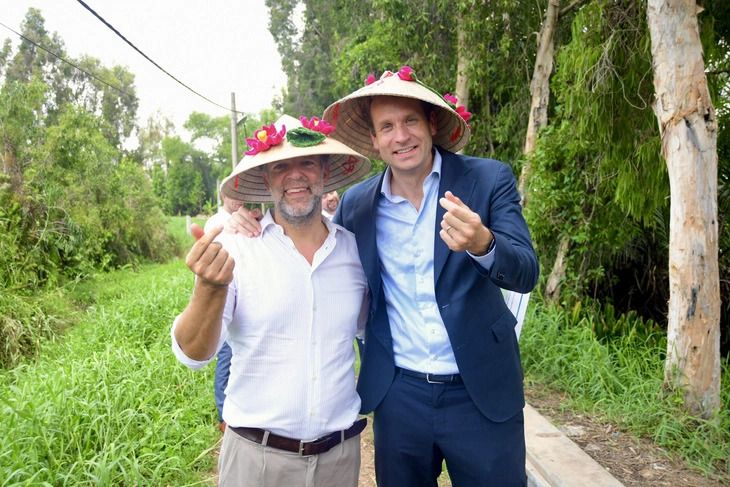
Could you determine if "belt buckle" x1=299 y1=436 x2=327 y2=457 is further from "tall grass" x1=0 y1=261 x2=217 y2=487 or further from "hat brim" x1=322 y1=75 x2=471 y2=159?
"tall grass" x1=0 y1=261 x2=217 y2=487

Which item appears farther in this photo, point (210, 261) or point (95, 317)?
point (95, 317)

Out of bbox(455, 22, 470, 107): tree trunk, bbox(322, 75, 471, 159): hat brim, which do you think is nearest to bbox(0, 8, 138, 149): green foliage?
bbox(455, 22, 470, 107): tree trunk

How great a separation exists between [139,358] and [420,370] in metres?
4.13

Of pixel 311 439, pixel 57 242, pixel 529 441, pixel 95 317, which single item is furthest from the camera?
pixel 57 242

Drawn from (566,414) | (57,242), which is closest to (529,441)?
(566,414)

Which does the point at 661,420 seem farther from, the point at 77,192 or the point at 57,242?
the point at 77,192

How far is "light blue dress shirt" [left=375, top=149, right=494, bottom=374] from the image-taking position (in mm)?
2246

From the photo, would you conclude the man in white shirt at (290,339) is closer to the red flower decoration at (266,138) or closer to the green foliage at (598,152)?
the red flower decoration at (266,138)

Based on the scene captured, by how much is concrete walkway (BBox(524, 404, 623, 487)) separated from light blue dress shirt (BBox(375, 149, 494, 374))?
1.70m

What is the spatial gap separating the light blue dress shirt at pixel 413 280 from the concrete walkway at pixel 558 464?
1.70 meters

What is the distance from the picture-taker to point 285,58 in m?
26.8

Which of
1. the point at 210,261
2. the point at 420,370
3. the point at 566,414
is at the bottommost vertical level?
the point at 566,414

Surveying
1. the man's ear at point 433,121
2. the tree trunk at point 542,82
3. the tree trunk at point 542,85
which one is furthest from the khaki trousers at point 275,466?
the tree trunk at point 542,85

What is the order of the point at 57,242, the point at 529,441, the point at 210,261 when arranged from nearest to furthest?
the point at 210,261, the point at 529,441, the point at 57,242
